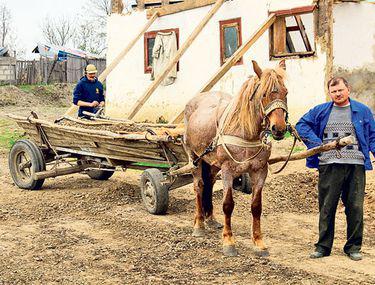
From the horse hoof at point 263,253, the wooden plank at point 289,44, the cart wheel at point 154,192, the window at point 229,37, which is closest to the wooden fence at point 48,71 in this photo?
the window at point 229,37

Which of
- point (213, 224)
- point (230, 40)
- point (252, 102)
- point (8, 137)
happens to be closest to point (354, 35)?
point (230, 40)

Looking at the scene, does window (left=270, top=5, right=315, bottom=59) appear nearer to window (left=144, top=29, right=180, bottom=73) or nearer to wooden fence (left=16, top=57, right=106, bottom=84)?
window (left=144, top=29, right=180, bottom=73)

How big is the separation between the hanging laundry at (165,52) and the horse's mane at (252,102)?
9966mm

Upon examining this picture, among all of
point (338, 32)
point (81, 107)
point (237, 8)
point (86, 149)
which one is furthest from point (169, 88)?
point (86, 149)

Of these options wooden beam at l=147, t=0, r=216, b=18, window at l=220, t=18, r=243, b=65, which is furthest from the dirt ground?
wooden beam at l=147, t=0, r=216, b=18

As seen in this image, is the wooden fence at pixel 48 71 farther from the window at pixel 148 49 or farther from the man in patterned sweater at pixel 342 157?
the man in patterned sweater at pixel 342 157

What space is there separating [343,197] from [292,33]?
34.6 ft

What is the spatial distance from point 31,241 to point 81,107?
416 centimetres

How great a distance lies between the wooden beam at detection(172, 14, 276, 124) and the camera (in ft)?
40.4

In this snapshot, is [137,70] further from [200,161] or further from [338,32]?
[200,161]

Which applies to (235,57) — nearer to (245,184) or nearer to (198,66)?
(198,66)

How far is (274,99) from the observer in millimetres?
5930

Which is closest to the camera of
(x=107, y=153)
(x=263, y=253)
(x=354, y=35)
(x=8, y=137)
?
(x=263, y=253)

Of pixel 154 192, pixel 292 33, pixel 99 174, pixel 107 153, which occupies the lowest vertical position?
pixel 99 174
